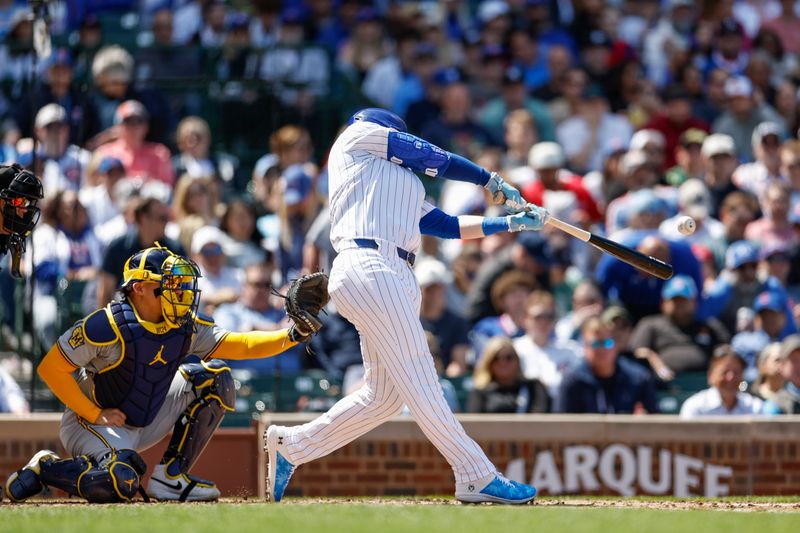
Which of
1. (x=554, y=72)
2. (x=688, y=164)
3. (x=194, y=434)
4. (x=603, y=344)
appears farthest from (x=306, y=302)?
(x=554, y=72)

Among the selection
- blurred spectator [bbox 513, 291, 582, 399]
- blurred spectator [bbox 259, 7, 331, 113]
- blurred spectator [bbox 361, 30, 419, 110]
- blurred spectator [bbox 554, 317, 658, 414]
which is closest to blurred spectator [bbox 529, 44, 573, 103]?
blurred spectator [bbox 361, 30, 419, 110]

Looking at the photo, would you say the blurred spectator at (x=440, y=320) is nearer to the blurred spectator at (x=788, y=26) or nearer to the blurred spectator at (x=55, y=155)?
the blurred spectator at (x=55, y=155)

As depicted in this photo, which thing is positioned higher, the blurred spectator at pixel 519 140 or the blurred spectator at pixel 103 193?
the blurred spectator at pixel 519 140

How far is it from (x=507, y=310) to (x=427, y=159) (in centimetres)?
402

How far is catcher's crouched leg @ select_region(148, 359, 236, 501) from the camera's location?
745cm

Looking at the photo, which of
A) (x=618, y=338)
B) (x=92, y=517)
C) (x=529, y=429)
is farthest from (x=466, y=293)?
(x=92, y=517)

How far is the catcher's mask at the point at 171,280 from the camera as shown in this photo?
23.7 feet

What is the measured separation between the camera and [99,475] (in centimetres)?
710

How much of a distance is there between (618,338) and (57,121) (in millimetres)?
4107

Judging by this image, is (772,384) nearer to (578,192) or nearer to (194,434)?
(578,192)

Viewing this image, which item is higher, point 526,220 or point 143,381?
point 526,220

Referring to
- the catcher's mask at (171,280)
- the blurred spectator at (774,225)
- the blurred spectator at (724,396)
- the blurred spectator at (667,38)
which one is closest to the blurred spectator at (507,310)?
the blurred spectator at (724,396)

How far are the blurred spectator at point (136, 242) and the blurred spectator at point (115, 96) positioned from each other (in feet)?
6.97

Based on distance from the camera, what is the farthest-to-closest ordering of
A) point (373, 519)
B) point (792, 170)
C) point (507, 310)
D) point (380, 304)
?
point (792, 170)
point (507, 310)
point (380, 304)
point (373, 519)
